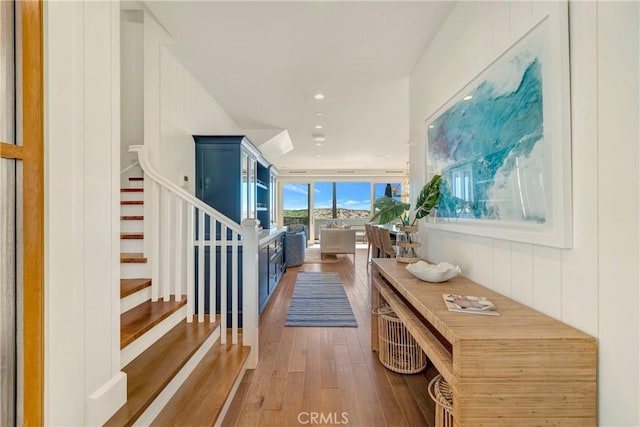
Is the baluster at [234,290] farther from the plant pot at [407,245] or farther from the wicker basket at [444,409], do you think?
the wicker basket at [444,409]

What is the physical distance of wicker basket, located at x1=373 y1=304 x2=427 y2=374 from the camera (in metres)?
2.20

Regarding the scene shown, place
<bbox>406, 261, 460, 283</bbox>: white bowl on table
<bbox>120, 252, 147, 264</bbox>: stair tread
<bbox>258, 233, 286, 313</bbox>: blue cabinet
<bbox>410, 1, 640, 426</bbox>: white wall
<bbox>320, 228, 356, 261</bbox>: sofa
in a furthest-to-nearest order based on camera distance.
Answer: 1. <bbox>320, 228, 356, 261</bbox>: sofa
2. <bbox>258, 233, 286, 313</bbox>: blue cabinet
3. <bbox>120, 252, 147, 264</bbox>: stair tread
4. <bbox>406, 261, 460, 283</bbox>: white bowl on table
5. <bbox>410, 1, 640, 426</bbox>: white wall

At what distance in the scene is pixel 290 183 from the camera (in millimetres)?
10531

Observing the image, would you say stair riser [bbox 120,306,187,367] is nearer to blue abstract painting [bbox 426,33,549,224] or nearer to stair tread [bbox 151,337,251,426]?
stair tread [bbox 151,337,251,426]

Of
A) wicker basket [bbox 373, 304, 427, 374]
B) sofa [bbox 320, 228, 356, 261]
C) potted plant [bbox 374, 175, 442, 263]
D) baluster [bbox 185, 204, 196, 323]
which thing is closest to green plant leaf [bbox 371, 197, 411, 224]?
potted plant [bbox 374, 175, 442, 263]

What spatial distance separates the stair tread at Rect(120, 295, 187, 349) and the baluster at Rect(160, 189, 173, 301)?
0.33 ft

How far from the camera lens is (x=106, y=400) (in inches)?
47.6

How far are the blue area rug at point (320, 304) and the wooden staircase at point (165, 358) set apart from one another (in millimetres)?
1182

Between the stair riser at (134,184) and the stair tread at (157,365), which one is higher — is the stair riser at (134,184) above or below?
above

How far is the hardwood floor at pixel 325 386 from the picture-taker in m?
1.73

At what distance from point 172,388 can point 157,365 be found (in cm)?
16

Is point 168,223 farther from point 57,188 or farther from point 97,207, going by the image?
point 57,188

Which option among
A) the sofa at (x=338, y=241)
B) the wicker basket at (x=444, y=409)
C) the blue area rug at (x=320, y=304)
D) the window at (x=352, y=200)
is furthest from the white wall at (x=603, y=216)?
the window at (x=352, y=200)

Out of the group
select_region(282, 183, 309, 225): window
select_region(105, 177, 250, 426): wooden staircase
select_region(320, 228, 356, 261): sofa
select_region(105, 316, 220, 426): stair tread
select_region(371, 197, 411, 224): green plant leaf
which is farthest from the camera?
select_region(282, 183, 309, 225): window
